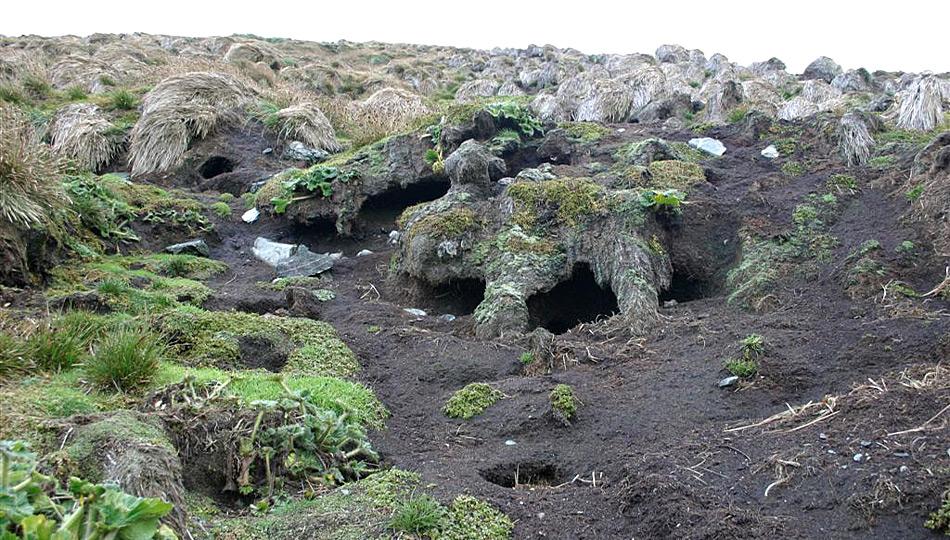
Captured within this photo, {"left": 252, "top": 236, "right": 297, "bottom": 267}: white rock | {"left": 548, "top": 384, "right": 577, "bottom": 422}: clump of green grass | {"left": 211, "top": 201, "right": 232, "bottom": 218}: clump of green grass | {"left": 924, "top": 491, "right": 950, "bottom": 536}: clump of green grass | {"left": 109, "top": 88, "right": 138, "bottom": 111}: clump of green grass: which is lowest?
{"left": 252, "top": 236, "right": 297, "bottom": 267}: white rock

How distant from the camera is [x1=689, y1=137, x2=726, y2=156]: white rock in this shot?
10493 mm

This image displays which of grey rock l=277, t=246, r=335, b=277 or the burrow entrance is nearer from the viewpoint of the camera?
the burrow entrance

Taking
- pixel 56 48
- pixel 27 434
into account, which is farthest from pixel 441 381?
pixel 56 48

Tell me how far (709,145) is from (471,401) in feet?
20.8

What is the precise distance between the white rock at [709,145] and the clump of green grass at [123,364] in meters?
7.84

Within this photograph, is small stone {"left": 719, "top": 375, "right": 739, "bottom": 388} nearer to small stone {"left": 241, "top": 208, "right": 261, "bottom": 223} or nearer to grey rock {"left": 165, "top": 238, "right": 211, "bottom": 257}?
grey rock {"left": 165, "top": 238, "right": 211, "bottom": 257}

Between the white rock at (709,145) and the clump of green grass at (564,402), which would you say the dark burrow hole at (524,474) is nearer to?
the clump of green grass at (564,402)

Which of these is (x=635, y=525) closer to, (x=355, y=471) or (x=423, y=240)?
(x=355, y=471)

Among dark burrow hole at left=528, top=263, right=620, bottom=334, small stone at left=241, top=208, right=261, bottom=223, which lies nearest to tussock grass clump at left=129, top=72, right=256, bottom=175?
small stone at left=241, top=208, right=261, bottom=223

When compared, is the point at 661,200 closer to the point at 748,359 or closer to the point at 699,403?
the point at 748,359

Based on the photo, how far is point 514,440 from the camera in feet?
17.9

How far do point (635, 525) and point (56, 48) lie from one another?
31092mm

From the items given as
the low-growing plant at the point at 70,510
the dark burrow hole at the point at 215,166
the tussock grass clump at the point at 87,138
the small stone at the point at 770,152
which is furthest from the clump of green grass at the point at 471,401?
the tussock grass clump at the point at 87,138

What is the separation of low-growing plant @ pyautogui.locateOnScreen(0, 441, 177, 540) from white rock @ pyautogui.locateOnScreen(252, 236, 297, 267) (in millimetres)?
6931
